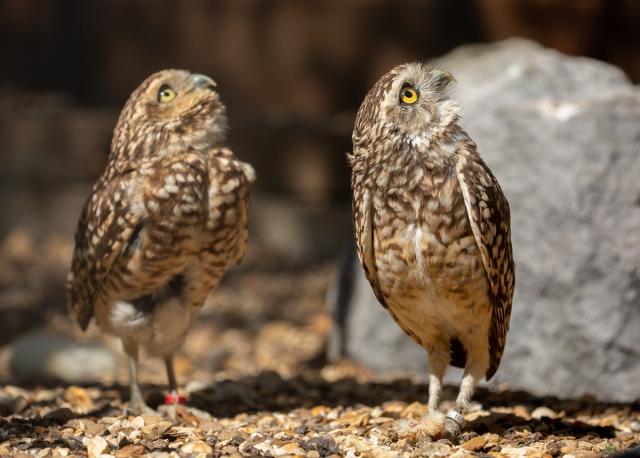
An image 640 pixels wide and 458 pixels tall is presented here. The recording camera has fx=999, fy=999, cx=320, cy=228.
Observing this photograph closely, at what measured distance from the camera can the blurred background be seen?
941 cm

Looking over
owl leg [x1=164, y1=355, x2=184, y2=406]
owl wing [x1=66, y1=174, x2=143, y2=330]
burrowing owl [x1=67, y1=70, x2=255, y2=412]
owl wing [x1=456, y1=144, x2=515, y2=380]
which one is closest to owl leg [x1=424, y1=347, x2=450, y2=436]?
owl wing [x1=456, y1=144, x2=515, y2=380]

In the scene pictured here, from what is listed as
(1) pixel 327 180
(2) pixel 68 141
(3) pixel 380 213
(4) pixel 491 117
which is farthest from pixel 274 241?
(3) pixel 380 213

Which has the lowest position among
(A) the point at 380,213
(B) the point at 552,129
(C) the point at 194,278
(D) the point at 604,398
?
(D) the point at 604,398

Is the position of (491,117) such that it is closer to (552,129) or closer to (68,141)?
(552,129)

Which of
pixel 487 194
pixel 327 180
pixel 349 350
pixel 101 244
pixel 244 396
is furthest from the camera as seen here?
pixel 327 180

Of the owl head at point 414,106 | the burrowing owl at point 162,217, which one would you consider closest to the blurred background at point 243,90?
the burrowing owl at point 162,217

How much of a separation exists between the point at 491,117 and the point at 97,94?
523 cm

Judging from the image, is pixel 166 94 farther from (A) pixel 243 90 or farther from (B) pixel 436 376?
(A) pixel 243 90

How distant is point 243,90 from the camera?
9906 mm

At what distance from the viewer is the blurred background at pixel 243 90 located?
9.41m

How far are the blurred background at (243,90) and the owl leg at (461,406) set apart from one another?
14.6ft

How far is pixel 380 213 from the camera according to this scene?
4.23 m

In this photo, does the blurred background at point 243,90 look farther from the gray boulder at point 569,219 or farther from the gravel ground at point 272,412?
the gray boulder at point 569,219

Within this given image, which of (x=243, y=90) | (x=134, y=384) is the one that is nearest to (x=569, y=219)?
(x=134, y=384)
